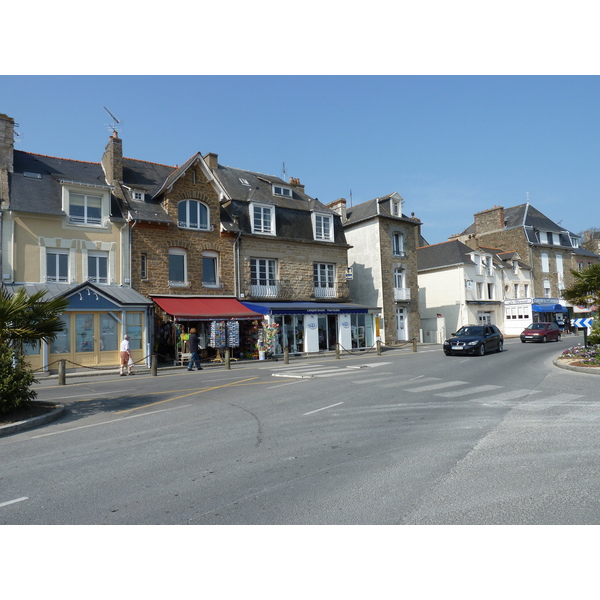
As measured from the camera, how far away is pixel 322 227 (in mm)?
29000

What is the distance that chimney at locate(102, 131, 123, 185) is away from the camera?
72.2 feet

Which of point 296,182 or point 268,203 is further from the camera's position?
point 296,182

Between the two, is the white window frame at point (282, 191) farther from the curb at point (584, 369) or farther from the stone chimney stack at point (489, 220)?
the stone chimney stack at point (489, 220)

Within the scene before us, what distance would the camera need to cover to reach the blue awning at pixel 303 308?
77.9 ft

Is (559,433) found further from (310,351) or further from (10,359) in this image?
(310,351)

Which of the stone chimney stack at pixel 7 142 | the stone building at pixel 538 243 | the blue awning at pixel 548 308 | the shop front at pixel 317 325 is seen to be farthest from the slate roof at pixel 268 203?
the blue awning at pixel 548 308

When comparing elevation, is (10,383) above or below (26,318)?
below

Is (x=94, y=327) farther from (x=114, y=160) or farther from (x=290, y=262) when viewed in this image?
(x=290, y=262)

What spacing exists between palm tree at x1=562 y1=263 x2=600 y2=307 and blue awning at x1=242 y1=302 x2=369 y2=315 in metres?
12.5

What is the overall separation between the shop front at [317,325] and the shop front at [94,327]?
233 inches

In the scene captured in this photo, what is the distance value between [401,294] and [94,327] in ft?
67.2

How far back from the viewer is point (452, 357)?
19.8 m

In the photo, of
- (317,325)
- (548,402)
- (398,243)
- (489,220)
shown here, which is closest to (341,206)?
(398,243)

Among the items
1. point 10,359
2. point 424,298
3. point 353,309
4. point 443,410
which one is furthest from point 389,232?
point 10,359
